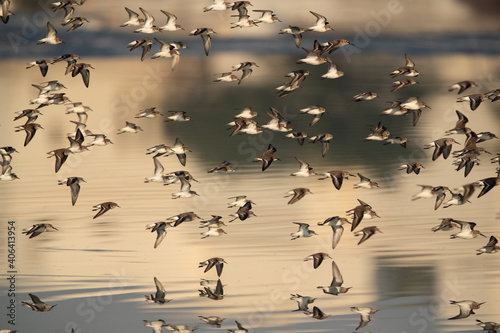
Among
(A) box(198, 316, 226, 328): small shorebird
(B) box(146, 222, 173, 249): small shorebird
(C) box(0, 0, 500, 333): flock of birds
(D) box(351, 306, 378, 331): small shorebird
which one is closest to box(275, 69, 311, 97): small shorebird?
(C) box(0, 0, 500, 333): flock of birds

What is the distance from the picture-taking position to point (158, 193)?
2116cm

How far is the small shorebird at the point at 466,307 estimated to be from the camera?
15250 mm

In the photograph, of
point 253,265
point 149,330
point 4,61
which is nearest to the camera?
point 149,330

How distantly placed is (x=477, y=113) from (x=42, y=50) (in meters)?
15.2

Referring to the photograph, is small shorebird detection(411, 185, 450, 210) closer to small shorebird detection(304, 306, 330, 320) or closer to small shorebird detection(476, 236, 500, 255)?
small shorebird detection(476, 236, 500, 255)

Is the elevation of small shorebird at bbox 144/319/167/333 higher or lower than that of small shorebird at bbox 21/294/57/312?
lower

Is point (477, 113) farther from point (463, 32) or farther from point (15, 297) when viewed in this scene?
point (15, 297)

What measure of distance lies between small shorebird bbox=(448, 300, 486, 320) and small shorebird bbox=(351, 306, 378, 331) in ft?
3.81

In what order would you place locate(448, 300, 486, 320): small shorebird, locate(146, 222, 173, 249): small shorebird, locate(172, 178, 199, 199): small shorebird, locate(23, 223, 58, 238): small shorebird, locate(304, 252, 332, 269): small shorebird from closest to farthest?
locate(448, 300, 486, 320): small shorebird → locate(304, 252, 332, 269): small shorebird → locate(146, 222, 173, 249): small shorebird → locate(23, 223, 58, 238): small shorebird → locate(172, 178, 199, 199): small shorebird

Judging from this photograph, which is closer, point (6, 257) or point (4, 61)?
point (6, 257)

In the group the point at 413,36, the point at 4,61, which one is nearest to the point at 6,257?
the point at 4,61

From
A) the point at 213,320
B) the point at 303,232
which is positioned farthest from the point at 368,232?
the point at 213,320

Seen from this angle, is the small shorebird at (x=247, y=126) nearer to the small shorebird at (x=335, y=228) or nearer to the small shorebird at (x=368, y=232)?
the small shorebird at (x=335, y=228)

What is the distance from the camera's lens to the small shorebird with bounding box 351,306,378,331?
14712mm
